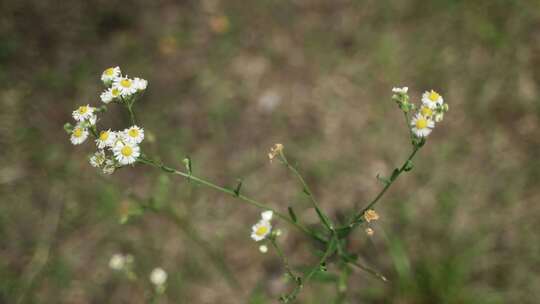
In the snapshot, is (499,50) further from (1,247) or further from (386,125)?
(1,247)

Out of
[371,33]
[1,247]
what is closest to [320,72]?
[371,33]

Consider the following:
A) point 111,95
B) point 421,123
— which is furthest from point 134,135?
point 421,123

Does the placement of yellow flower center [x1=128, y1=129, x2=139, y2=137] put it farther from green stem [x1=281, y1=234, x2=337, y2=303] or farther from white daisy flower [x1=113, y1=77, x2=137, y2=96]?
green stem [x1=281, y1=234, x2=337, y2=303]

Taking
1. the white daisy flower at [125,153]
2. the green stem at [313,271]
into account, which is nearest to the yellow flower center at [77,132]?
the white daisy flower at [125,153]

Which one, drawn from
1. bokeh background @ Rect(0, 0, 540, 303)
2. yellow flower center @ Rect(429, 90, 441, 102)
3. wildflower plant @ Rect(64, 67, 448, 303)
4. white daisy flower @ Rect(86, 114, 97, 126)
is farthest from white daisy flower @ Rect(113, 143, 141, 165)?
yellow flower center @ Rect(429, 90, 441, 102)

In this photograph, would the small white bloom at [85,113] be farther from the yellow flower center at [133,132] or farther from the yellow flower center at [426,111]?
the yellow flower center at [426,111]

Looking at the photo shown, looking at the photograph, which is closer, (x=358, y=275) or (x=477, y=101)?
(x=358, y=275)
